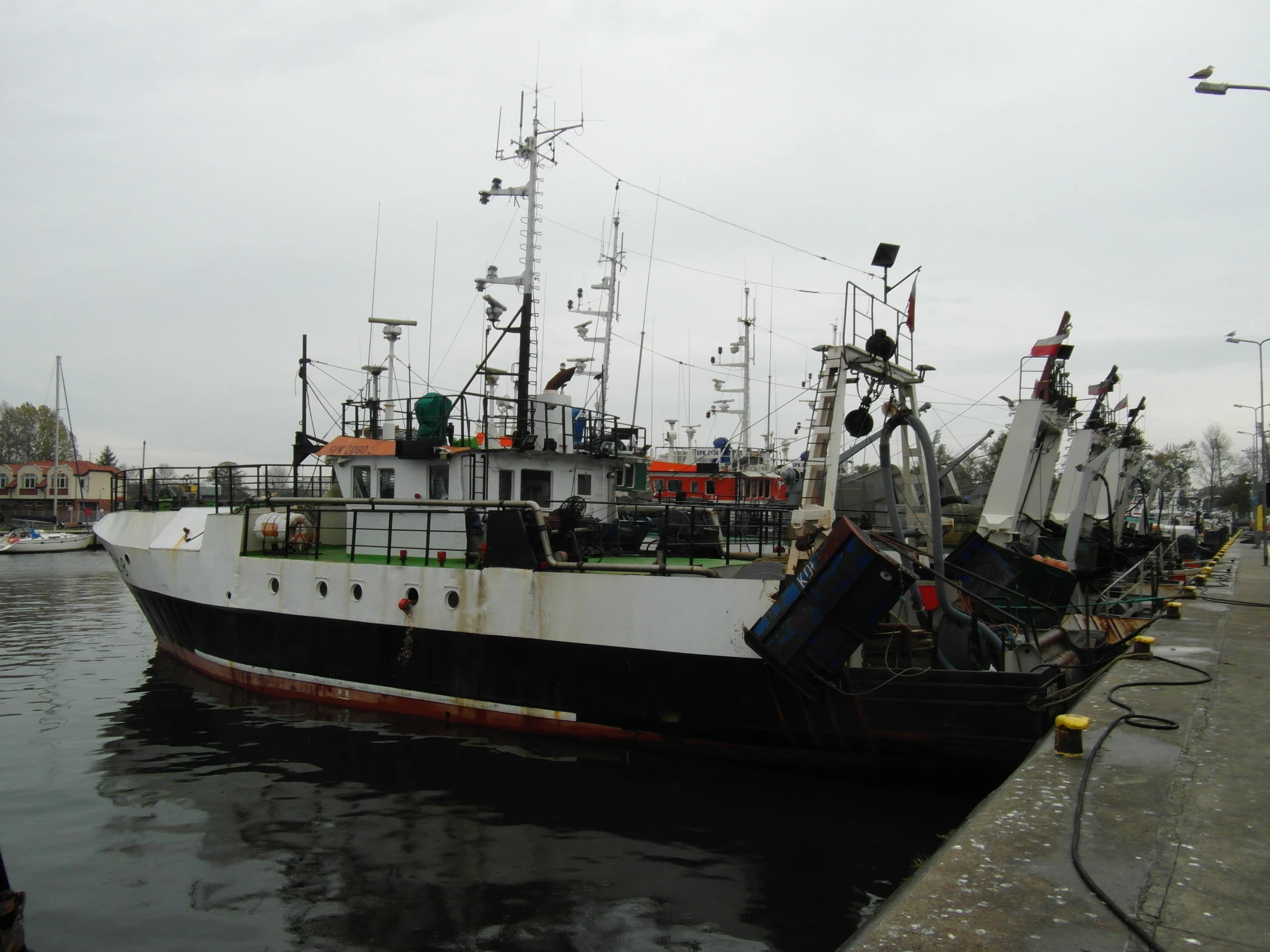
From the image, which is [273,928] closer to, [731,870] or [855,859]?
[731,870]

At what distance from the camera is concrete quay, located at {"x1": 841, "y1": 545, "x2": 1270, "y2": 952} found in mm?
3479

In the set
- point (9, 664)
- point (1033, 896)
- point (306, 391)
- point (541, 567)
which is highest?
point (306, 391)

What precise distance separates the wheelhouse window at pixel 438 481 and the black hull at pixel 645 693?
3.07 metres

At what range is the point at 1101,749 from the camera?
602 centimetres

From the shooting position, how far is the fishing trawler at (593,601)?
9086 mm

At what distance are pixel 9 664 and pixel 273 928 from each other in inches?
559

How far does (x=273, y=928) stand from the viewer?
6.57m

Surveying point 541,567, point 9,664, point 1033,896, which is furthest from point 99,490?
point 1033,896

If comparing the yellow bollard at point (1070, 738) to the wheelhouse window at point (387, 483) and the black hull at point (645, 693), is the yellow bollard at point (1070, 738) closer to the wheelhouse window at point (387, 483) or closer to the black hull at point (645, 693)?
the black hull at point (645, 693)

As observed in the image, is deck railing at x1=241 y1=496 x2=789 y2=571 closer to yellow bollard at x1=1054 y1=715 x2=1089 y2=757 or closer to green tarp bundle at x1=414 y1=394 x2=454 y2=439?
green tarp bundle at x1=414 y1=394 x2=454 y2=439

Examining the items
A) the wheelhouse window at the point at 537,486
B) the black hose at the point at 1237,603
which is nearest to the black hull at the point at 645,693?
the wheelhouse window at the point at 537,486

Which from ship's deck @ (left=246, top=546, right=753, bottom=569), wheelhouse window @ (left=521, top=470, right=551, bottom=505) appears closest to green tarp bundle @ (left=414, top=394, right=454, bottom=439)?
wheelhouse window @ (left=521, top=470, right=551, bottom=505)

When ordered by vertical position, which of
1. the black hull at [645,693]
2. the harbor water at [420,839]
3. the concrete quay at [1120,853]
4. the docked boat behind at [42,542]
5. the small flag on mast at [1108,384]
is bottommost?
the docked boat behind at [42,542]

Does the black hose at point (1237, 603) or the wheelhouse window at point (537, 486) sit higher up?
the wheelhouse window at point (537, 486)
